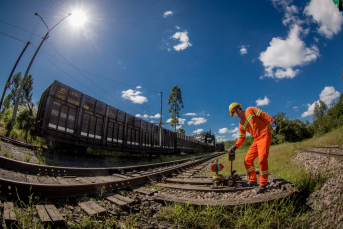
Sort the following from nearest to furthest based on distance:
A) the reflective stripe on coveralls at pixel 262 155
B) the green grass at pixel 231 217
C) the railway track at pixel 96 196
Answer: the green grass at pixel 231 217
the railway track at pixel 96 196
the reflective stripe on coveralls at pixel 262 155

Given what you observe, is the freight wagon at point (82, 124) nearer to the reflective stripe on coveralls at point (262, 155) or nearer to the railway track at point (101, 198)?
the railway track at point (101, 198)

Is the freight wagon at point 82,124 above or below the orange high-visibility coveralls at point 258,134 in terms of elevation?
above

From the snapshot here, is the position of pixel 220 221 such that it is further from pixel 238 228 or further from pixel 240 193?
pixel 240 193

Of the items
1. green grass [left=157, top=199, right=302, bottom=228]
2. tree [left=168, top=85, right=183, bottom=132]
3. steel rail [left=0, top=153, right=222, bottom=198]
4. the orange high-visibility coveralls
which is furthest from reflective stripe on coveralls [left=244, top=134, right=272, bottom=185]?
tree [left=168, top=85, right=183, bottom=132]

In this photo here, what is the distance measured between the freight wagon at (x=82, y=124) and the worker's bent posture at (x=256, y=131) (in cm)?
851

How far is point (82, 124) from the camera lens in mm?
8984

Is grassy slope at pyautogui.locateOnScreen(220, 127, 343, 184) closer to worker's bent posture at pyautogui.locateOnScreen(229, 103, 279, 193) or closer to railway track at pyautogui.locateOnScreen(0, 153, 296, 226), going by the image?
worker's bent posture at pyautogui.locateOnScreen(229, 103, 279, 193)

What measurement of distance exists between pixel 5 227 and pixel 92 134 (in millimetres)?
8815

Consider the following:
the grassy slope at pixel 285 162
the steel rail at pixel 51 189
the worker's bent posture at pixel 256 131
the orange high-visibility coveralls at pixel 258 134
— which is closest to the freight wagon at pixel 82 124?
the steel rail at pixel 51 189

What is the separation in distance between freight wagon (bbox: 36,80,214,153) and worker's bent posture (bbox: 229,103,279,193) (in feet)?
27.9

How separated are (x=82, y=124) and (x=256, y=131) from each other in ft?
30.0

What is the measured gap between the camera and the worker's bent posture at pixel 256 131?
2.85 m

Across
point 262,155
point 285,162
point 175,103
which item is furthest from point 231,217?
point 175,103

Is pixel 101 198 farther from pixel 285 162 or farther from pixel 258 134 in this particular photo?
pixel 285 162
